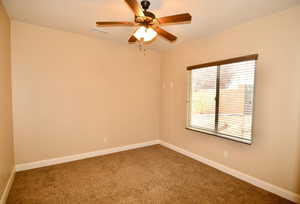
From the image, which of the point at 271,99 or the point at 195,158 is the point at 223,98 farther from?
the point at 195,158

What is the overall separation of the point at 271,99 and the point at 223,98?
28.3 inches

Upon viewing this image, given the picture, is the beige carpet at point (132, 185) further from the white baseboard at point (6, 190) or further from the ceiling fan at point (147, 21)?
the ceiling fan at point (147, 21)

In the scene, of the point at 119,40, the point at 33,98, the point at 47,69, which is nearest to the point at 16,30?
the point at 47,69

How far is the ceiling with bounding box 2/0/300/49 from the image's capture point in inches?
81.7

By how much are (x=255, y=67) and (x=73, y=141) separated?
359 centimetres

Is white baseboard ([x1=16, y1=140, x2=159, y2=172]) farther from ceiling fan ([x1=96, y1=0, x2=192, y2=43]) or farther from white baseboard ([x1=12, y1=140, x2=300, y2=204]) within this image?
ceiling fan ([x1=96, y1=0, x2=192, y2=43])

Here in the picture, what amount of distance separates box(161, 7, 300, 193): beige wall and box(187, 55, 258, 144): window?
0.13 meters

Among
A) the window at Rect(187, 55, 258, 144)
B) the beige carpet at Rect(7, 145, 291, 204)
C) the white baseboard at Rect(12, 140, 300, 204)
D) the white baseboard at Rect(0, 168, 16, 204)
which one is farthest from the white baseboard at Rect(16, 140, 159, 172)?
the window at Rect(187, 55, 258, 144)

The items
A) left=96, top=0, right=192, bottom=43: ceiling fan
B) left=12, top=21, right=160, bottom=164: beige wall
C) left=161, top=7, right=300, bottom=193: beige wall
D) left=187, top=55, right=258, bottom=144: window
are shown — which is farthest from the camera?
left=12, top=21, right=160, bottom=164: beige wall

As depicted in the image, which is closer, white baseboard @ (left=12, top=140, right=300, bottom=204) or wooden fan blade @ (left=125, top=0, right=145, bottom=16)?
wooden fan blade @ (left=125, top=0, right=145, bottom=16)

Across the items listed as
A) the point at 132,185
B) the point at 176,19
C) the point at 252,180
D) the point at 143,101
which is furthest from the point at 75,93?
the point at 252,180

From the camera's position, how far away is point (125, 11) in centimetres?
231

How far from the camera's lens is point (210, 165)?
3.07 m

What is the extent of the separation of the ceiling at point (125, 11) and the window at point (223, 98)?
64 cm
